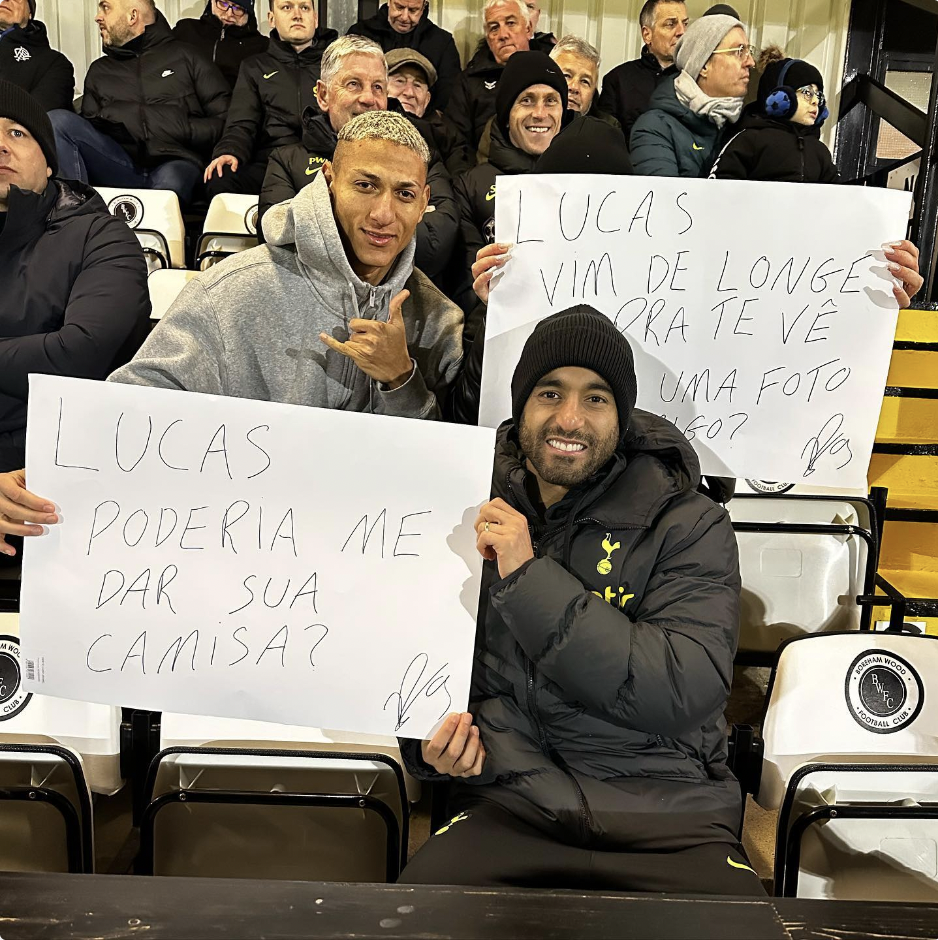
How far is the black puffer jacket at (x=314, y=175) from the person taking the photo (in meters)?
2.85

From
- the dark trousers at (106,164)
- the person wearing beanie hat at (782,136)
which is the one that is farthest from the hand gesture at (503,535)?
the dark trousers at (106,164)

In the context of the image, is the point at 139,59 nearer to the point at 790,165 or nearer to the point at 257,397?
the point at 790,165

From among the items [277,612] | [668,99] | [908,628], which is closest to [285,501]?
[277,612]

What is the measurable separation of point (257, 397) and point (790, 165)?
85.6 inches

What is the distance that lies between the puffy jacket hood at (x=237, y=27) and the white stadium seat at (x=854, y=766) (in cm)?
462

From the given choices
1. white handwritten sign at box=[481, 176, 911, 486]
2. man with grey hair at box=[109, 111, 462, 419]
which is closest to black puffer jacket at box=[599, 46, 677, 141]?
white handwritten sign at box=[481, 176, 911, 486]

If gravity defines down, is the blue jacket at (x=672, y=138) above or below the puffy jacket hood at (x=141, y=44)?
below

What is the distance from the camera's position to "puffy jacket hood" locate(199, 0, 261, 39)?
508 centimetres

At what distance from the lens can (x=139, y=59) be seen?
4695 millimetres

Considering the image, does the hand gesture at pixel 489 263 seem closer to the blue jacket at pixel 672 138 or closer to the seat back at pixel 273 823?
the seat back at pixel 273 823

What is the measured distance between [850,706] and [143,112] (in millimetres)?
4200

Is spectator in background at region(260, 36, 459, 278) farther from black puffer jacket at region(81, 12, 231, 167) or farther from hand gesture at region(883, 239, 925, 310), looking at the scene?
black puffer jacket at region(81, 12, 231, 167)
